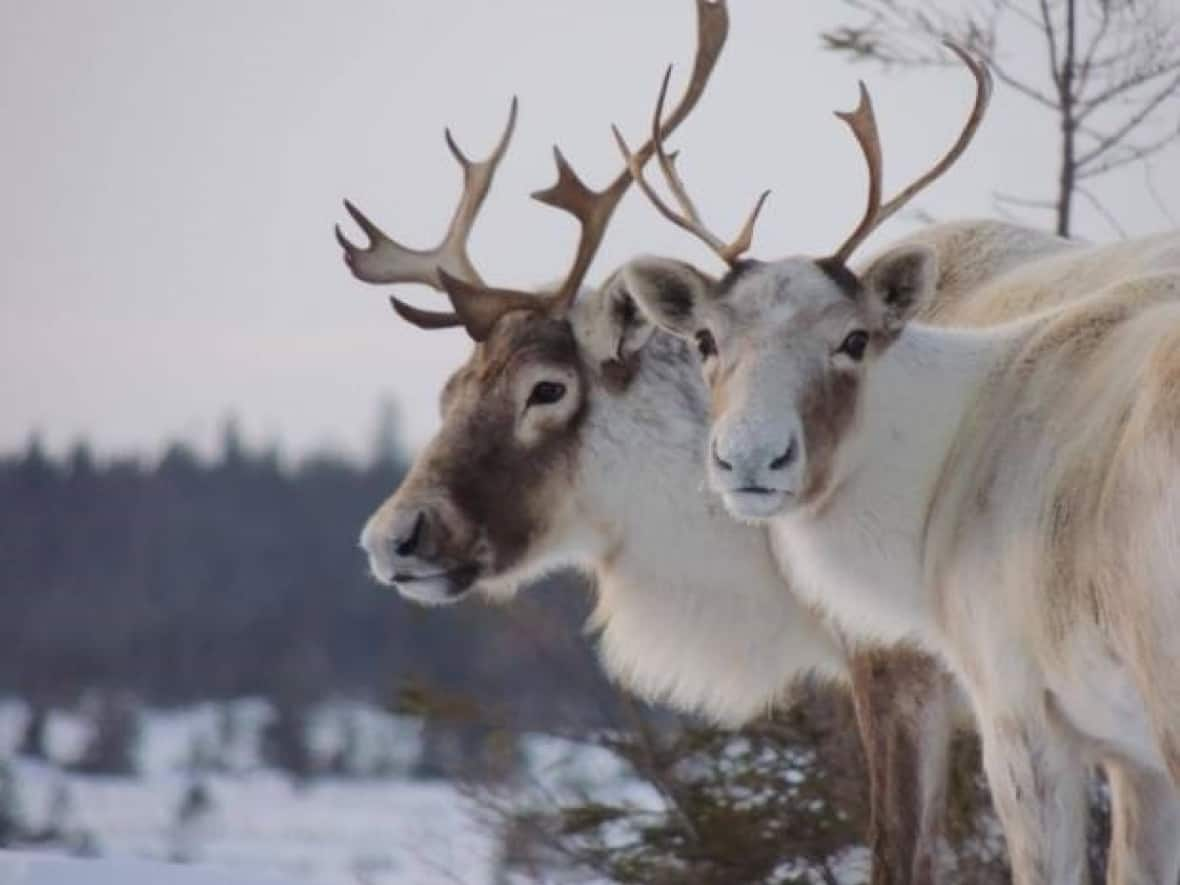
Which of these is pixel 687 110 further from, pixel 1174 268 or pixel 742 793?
pixel 742 793

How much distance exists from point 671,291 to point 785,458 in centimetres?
77

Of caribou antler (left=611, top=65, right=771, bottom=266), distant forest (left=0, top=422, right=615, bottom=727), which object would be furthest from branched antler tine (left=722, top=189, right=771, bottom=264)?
distant forest (left=0, top=422, right=615, bottom=727)

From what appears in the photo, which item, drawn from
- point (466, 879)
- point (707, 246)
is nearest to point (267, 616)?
point (466, 879)

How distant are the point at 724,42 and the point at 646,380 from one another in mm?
1088

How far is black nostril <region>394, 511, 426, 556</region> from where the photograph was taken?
30.2 ft

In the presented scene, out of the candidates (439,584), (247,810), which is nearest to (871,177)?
(439,584)

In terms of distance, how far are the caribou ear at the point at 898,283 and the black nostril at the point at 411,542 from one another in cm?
159

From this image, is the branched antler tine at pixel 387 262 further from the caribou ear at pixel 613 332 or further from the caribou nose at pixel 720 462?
the caribou nose at pixel 720 462

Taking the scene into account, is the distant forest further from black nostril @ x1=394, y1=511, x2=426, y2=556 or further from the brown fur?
black nostril @ x1=394, y1=511, x2=426, y2=556

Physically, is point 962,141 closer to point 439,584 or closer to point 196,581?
point 439,584

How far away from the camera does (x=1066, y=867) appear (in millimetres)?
8008

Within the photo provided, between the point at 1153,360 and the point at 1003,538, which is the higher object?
the point at 1153,360

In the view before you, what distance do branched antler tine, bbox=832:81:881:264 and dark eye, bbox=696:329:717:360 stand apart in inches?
17.0

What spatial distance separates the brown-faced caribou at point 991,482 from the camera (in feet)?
24.2
